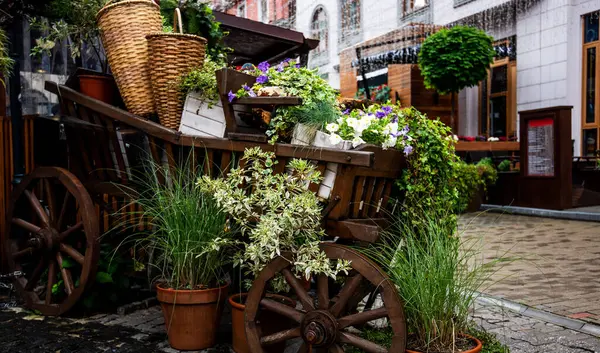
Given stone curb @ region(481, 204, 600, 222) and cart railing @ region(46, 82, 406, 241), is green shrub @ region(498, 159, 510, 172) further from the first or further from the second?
cart railing @ region(46, 82, 406, 241)

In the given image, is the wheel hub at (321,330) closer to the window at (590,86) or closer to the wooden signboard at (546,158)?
the wooden signboard at (546,158)

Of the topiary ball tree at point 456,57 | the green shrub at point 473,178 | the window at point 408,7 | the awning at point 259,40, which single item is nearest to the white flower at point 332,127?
the awning at point 259,40

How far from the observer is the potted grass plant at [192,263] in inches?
141

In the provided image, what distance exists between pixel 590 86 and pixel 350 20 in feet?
27.2

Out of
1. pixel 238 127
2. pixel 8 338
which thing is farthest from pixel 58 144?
pixel 238 127

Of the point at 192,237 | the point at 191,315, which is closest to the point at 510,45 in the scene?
the point at 192,237

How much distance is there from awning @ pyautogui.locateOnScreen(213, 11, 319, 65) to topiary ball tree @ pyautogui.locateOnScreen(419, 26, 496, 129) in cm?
592

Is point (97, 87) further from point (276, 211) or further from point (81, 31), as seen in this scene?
point (276, 211)

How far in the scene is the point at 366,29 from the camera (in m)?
18.8

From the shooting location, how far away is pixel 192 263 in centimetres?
362

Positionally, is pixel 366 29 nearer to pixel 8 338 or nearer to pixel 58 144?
pixel 58 144

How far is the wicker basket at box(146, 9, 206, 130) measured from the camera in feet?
13.1

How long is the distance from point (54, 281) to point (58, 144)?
155 centimetres

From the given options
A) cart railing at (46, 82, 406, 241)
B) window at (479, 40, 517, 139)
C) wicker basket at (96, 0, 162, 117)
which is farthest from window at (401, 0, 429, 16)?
cart railing at (46, 82, 406, 241)
